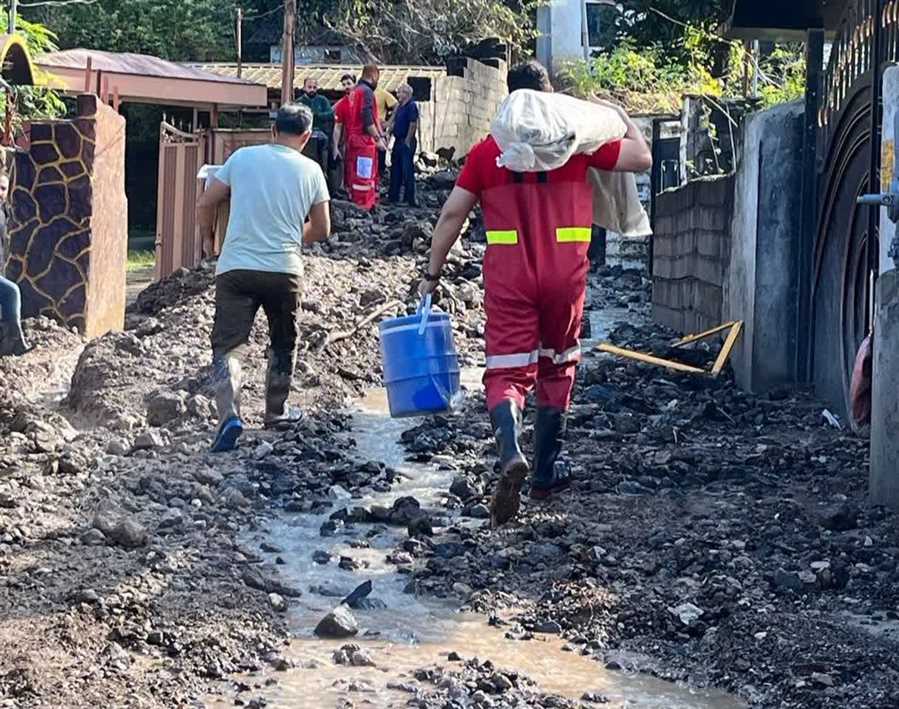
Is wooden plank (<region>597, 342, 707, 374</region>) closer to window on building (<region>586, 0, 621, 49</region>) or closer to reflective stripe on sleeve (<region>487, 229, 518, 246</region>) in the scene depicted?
reflective stripe on sleeve (<region>487, 229, 518, 246</region>)

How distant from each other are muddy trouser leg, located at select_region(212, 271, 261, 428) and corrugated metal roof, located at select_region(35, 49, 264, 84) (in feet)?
54.7

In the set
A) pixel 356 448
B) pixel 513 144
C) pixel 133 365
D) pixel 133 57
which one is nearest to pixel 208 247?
pixel 356 448

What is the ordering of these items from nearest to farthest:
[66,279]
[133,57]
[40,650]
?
[40,650], [66,279], [133,57]

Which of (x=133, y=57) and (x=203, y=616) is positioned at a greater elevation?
Result: (x=133, y=57)

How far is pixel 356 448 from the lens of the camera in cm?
927

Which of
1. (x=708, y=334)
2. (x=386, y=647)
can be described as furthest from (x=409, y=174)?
(x=386, y=647)

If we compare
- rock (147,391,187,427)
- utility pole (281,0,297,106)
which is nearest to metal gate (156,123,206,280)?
utility pole (281,0,297,106)

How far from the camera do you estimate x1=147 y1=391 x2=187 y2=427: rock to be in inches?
377

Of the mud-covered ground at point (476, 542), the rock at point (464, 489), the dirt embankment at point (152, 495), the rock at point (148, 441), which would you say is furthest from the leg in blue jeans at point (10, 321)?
the rock at point (464, 489)

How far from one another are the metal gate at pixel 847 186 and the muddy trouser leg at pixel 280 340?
3117mm

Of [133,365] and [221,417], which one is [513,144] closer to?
[221,417]

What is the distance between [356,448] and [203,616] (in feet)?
12.2

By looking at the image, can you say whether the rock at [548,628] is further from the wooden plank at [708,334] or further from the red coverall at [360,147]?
the red coverall at [360,147]

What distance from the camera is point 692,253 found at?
1482cm
